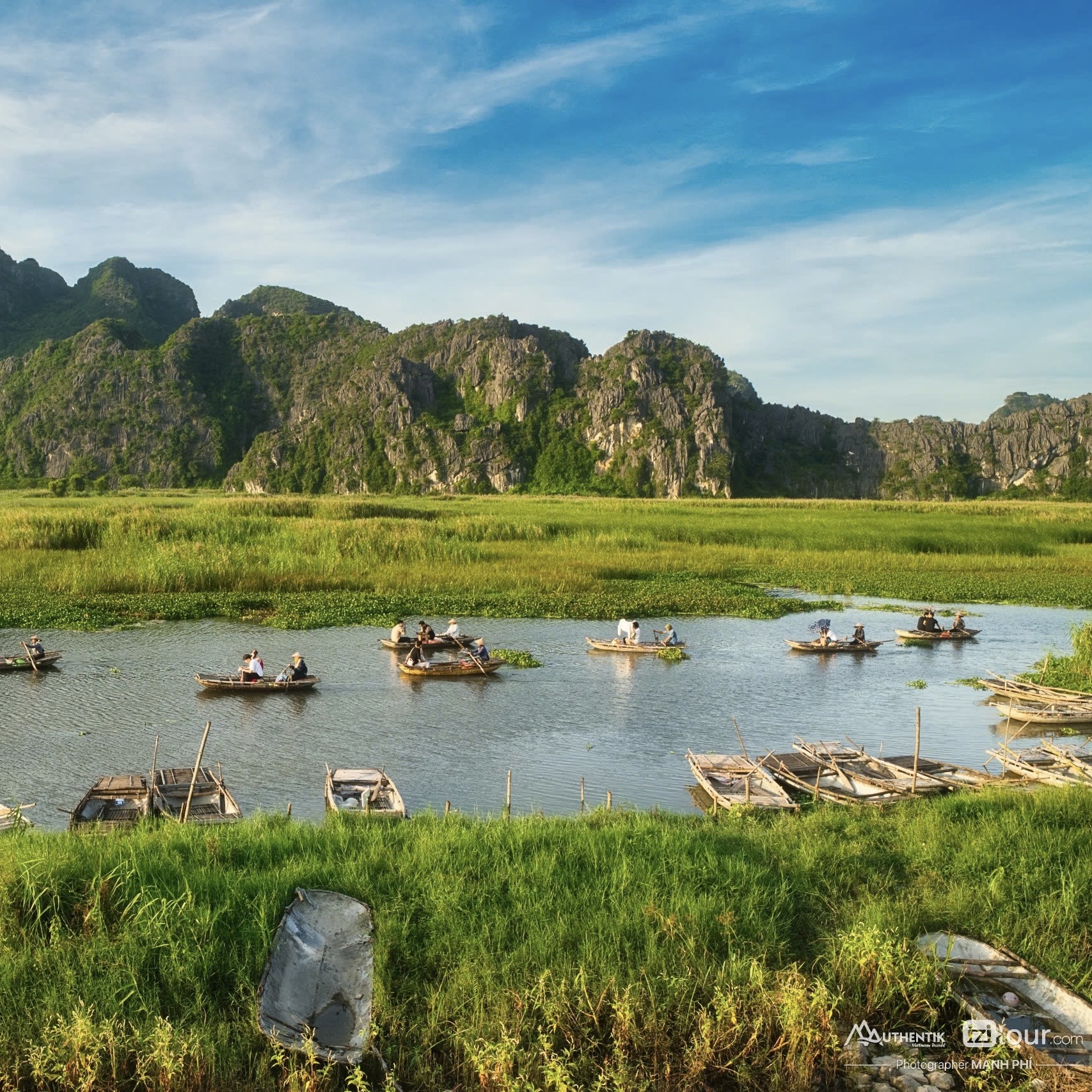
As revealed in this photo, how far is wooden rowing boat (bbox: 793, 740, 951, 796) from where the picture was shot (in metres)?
11.7

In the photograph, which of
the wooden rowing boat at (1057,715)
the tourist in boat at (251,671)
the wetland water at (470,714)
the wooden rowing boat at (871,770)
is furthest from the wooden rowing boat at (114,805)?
the wooden rowing boat at (1057,715)

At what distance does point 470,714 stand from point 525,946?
36.8 feet

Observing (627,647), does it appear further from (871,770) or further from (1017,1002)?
(1017,1002)

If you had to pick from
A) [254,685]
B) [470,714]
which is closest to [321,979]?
[470,714]

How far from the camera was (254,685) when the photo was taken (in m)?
18.5

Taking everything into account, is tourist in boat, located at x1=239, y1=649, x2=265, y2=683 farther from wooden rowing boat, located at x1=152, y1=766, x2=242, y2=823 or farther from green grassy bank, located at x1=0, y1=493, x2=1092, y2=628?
green grassy bank, located at x1=0, y1=493, x2=1092, y2=628

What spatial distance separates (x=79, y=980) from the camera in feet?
19.3

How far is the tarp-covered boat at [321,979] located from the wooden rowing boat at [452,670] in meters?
13.4

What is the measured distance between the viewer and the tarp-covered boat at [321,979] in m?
5.70

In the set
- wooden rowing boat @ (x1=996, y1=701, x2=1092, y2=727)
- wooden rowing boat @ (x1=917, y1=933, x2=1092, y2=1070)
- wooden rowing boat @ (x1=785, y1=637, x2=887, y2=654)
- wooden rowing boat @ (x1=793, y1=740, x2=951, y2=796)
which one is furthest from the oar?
wooden rowing boat @ (x1=917, y1=933, x2=1092, y2=1070)

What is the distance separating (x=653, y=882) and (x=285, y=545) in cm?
3198

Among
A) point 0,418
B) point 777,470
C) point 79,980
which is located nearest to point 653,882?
point 79,980

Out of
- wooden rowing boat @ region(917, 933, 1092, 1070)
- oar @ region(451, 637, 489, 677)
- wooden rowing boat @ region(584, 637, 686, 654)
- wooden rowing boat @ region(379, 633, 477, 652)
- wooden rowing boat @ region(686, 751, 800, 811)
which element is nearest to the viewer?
wooden rowing boat @ region(917, 933, 1092, 1070)

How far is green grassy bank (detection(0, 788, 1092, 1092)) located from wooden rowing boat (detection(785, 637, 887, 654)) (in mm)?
16459
